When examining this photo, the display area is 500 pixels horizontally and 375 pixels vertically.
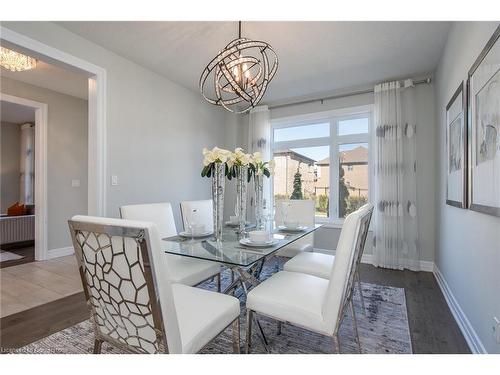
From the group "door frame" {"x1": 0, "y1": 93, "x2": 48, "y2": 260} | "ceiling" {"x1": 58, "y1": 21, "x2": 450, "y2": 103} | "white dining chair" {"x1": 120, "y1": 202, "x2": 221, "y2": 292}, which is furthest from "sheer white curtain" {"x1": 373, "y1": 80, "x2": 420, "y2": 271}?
"door frame" {"x1": 0, "y1": 93, "x2": 48, "y2": 260}

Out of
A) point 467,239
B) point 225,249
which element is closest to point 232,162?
point 225,249

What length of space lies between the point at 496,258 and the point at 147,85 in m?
3.52

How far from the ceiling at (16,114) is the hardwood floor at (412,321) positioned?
14.3ft

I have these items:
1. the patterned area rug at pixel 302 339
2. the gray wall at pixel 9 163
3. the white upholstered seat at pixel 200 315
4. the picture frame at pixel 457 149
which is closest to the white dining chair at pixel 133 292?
the white upholstered seat at pixel 200 315

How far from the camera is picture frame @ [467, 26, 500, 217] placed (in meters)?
1.35

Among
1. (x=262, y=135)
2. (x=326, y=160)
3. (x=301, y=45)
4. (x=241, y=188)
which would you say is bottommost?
(x=241, y=188)

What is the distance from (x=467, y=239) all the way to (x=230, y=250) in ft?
5.70

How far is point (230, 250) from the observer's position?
5.57ft

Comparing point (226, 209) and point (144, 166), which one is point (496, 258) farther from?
point (226, 209)

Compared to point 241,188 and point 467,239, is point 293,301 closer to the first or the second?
point 241,188

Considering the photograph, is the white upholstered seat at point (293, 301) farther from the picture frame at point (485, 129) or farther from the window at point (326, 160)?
the window at point (326, 160)

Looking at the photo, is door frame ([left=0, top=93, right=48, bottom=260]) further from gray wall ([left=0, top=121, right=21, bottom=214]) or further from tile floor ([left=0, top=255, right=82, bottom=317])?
gray wall ([left=0, top=121, right=21, bottom=214])
